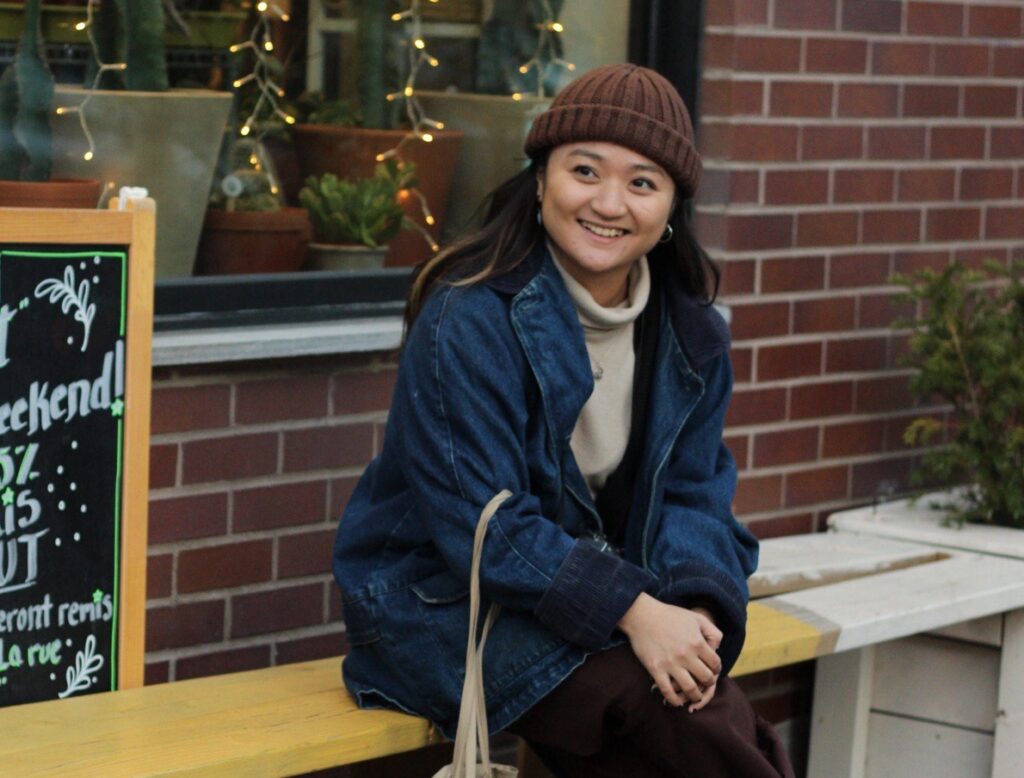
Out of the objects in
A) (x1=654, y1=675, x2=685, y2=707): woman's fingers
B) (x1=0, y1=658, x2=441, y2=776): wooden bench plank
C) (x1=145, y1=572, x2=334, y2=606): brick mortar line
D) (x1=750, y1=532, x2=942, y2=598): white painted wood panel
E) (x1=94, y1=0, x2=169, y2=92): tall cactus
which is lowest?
(x1=0, y1=658, x2=441, y2=776): wooden bench plank

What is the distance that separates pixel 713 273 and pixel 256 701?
44.1 inches

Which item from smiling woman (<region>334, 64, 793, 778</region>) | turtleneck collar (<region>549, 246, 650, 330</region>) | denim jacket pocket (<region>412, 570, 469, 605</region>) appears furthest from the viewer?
turtleneck collar (<region>549, 246, 650, 330</region>)

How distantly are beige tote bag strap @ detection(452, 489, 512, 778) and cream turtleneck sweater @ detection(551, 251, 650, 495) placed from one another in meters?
0.31

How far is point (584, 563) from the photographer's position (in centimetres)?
283

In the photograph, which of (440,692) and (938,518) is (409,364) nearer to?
(440,692)

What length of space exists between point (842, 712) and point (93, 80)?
2.22 m

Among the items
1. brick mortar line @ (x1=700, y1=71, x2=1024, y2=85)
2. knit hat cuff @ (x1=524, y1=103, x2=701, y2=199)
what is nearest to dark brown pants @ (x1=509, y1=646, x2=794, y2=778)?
knit hat cuff @ (x1=524, y1=103, x2=701, y2=199)

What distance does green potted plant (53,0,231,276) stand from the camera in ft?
11.6

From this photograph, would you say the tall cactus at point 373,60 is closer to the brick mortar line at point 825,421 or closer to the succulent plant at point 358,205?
the succulent plant at point 358,205

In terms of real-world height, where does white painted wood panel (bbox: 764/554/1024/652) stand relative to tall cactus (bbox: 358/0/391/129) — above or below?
below

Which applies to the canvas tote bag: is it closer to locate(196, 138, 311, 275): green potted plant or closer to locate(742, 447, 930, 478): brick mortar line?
locate(196, 138, 311, 275): green potted plant

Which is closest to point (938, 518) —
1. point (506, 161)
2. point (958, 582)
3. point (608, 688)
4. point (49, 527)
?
point (958, 582)

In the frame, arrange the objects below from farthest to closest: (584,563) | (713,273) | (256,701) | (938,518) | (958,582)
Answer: (938,518) < (958,582) < (713,273) < (256,701) < (584,563)

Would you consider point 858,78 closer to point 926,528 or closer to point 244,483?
point 926,528
